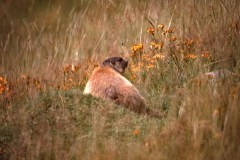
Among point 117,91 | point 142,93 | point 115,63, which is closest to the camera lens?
point 117,91

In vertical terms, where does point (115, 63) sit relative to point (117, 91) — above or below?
above

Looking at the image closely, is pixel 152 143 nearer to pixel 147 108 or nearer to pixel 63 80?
pixel 147 108

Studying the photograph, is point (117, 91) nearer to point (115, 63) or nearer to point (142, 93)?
point (142, 93)

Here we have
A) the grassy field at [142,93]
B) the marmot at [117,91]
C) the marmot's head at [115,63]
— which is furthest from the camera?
the marmot's head at [115,63]

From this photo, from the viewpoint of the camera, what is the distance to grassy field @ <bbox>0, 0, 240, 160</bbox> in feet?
15.7

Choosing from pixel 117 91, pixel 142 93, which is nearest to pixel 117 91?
pixel 117 91

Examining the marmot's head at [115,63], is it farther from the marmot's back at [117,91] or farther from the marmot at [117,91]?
the marmot's back at [117,91]

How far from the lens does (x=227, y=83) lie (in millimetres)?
5309

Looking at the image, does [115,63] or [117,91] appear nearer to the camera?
[117,91]

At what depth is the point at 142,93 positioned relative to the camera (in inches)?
280

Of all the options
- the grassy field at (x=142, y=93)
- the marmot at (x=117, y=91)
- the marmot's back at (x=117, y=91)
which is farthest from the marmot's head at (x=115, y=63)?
the marmot's back at (x=117, y=91)

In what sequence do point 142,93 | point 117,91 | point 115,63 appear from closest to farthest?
point 117,91 < point 142,93 < point 115,63

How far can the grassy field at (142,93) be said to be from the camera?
4.78 metres

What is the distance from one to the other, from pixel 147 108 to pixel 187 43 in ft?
5.28
